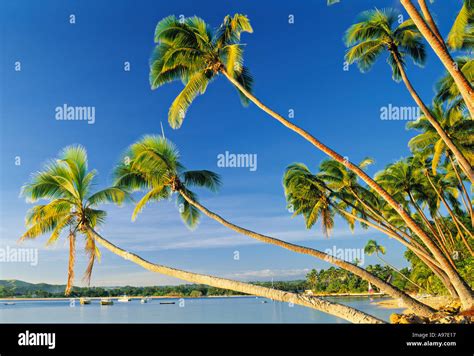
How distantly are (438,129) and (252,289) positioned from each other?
7.33 meters

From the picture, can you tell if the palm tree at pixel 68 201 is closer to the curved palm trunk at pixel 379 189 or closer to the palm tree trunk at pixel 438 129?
the curved palm trunk at pixel 379 189

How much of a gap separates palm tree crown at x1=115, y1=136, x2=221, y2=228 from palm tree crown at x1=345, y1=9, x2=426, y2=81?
6.46m

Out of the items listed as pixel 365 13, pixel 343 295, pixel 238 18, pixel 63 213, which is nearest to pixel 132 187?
pixel 63 213

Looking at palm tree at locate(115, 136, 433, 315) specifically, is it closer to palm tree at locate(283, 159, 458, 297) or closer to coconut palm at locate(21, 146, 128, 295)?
coconut palm at locate(21, 146, 128, 295)

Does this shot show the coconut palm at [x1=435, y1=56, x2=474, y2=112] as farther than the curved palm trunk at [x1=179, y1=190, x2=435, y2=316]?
Yes

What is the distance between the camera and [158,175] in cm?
1346

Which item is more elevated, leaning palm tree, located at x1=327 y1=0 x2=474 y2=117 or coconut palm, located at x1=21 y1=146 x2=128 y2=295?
leaning palm tree, located at x1=327 y1=0 x2=474 y2=117

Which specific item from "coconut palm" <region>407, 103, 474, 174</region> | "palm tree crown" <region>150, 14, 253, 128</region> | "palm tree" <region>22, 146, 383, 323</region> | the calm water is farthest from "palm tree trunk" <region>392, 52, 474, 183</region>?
the calm water

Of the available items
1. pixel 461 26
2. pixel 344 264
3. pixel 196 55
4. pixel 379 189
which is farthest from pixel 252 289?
pixel 461 26

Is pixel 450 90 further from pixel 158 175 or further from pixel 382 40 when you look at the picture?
pixel 158 175

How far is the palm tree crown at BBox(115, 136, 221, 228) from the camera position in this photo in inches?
521

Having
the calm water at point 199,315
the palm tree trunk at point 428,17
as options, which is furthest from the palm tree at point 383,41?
the calm water at point 199,315

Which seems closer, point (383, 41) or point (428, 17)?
point (428, 17)

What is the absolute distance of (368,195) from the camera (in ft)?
75.0
